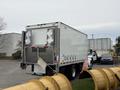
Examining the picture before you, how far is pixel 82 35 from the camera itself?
24469 millimetres

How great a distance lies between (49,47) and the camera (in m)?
18.0

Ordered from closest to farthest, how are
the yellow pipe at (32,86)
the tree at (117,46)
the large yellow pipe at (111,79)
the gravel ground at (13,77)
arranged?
the yellow pipe at (32,86)
the large yellow pipe at (111,79)
the gravel ground at (13,77)
the tree at (117,46)

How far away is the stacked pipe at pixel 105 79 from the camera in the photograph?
11.9 metres

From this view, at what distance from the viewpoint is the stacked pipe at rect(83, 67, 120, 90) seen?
470 inches

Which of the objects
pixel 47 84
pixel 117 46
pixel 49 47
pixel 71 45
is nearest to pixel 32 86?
pixel 47 84

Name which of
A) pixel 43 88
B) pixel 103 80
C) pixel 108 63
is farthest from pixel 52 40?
pixel 108 63

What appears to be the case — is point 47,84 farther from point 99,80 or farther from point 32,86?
point 99,80

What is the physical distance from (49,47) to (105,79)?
624 cm

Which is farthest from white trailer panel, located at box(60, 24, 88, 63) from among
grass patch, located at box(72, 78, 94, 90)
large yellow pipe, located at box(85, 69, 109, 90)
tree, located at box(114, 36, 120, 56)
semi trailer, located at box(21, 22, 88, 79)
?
tree, located at box(114, 36, 120, 56)

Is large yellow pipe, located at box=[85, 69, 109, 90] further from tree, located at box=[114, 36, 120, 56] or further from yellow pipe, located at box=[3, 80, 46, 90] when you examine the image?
tree, located at box=[114, 36, 120, 56]

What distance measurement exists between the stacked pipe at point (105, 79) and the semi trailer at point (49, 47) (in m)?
4.66

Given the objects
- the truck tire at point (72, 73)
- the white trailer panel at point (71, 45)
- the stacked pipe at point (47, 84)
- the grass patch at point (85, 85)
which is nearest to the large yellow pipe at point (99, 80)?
the grass patch at point (85, 85)

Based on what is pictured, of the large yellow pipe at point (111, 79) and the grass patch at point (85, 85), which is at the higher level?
the large yellow pipe at point (111, 79)

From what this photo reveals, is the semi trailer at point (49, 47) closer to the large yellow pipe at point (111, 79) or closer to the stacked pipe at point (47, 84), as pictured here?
the large yellow pipe at point (111, 79)
